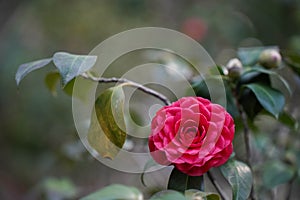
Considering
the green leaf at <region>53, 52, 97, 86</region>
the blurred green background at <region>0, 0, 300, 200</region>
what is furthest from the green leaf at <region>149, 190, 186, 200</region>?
the blurred green background at <region>0, 0, 300, 200</region>

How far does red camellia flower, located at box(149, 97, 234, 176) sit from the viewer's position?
62cm

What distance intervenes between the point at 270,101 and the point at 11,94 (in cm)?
221

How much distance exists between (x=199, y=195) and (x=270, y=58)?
1.15 feet

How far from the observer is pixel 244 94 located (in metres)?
0.84

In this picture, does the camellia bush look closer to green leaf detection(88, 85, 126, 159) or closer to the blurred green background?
green leaf detection(88, 85, 126, 159)

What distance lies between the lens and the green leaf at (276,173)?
1.00 m

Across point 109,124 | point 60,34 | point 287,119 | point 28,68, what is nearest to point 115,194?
point 109,124

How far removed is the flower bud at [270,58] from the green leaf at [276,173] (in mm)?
273

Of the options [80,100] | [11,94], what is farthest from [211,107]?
[11,94]

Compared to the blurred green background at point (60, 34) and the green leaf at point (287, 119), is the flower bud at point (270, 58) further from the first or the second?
the blurred green background at point (60, 34)

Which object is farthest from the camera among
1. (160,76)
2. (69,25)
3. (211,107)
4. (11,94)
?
(69,25)

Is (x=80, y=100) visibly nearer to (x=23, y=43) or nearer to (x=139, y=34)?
(x=139, y=34)

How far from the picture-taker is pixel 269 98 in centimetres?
79

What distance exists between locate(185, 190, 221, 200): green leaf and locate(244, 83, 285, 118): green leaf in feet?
0.67
